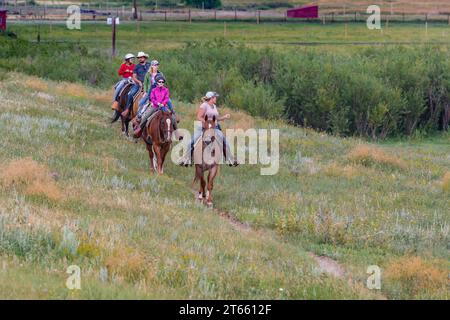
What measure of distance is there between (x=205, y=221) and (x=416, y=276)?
4.75 meters

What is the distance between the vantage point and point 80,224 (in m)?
Answer: 16.4

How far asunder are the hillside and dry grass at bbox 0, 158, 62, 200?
39 mm

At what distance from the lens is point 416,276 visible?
53.0ft

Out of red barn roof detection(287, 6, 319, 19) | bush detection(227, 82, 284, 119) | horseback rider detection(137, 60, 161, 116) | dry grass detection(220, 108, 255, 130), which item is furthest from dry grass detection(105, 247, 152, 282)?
red barn roof detection(287, 6, 319, 19)

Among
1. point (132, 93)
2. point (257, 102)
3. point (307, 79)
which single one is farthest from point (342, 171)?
point (307, 79)

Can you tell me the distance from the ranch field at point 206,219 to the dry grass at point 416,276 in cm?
3

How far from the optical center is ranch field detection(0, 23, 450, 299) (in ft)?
44.5

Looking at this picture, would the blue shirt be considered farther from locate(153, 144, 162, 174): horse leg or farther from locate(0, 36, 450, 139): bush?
locate(0, 36, 450, 139): bush

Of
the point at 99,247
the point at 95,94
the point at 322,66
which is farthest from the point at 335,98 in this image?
the point at 99,247

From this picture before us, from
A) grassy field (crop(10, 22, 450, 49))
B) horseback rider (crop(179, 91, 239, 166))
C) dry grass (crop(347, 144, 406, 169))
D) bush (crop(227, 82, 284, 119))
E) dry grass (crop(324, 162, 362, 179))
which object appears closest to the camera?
horseback rider (crop(179, 91, 239, 166))

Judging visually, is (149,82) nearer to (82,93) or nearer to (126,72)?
(126,72)

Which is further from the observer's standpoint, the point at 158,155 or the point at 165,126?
the point at 158,155

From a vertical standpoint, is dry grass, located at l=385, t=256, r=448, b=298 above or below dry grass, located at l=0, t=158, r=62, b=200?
below

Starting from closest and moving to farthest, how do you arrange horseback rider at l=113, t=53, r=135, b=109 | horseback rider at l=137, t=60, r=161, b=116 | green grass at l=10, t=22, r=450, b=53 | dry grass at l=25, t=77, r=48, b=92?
horseback rider at l=137, t=60, r=161, b=116, horseback rider at l=113, t=53, r=135, b=109, dry grass at l=25, t=77, r=48, b=92, green grass at l=10, t=22, r=450, b=53
